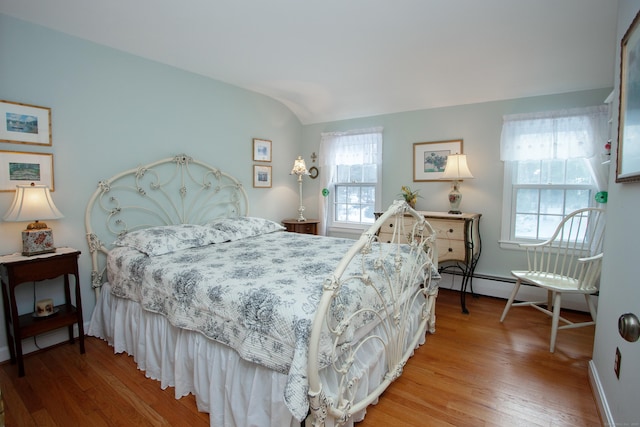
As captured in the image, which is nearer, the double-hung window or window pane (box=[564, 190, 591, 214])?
the double-hung window

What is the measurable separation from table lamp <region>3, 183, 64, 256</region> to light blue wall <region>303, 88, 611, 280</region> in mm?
3370

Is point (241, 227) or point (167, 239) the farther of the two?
point (241, 227)

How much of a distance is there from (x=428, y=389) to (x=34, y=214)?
9.11 ft

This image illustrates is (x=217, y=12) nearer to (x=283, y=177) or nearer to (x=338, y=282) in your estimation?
(x=338, y=282)

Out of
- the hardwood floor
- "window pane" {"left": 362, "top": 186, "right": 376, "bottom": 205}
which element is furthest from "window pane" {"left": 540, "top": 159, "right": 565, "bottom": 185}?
"window pane" {"left": 362, "top": 186, "right": 376, "bottom": 205}

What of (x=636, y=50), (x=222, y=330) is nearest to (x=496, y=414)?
(x=222, y=330)

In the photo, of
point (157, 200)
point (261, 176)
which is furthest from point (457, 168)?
point (157, 200)

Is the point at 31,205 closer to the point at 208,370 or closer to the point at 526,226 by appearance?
the point at 208,370

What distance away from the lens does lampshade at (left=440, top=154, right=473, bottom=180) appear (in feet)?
10.8

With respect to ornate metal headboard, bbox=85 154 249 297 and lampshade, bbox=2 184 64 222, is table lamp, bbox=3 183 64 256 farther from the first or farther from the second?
ornate metal headboard, bbox=85 154 249 297

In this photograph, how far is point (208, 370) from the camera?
1.74 metres

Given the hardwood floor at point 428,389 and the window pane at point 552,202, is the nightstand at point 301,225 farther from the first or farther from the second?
the window pane at point 552,202

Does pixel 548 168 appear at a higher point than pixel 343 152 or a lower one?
lower

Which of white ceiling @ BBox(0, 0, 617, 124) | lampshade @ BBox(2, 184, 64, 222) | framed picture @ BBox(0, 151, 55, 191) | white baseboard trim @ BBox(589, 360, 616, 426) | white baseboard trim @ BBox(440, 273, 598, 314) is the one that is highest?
white ceiling @ BBox(0, 0, 617, 124)
